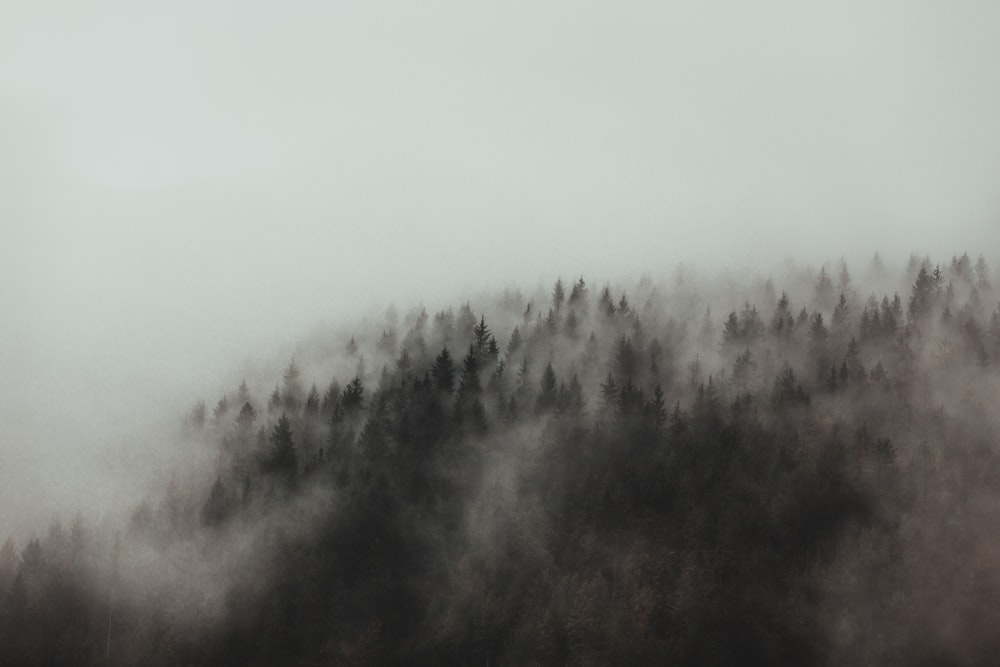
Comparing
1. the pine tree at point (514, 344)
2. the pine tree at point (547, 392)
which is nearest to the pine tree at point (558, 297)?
the pine tree at point (514, 344)

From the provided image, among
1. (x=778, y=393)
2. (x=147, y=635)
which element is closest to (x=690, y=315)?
(x=778, y=393)

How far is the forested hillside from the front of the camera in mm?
105250

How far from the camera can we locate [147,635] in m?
113

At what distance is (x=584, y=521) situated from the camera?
118000 mm

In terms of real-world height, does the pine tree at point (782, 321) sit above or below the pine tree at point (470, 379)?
above

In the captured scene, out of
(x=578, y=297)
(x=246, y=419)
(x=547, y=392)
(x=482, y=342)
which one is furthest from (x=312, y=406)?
(x=578, y=297)

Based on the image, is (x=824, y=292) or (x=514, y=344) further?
(x=824, y=292)

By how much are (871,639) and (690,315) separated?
92847 millimetres

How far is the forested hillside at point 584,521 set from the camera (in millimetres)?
105250

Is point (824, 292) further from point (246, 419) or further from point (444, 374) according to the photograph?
point (246, 419)

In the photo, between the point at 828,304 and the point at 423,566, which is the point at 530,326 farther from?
the point at 423,566

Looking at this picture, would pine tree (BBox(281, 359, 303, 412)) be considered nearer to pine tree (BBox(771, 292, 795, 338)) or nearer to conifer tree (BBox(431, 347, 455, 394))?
conifer tree (BBox(431, 347, 455, 394))

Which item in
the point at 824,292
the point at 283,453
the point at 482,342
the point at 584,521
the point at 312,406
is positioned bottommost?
the point at 584,521

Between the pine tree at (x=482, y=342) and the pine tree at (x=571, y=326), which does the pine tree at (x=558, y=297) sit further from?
the pine tree at (x=482, y=342)
